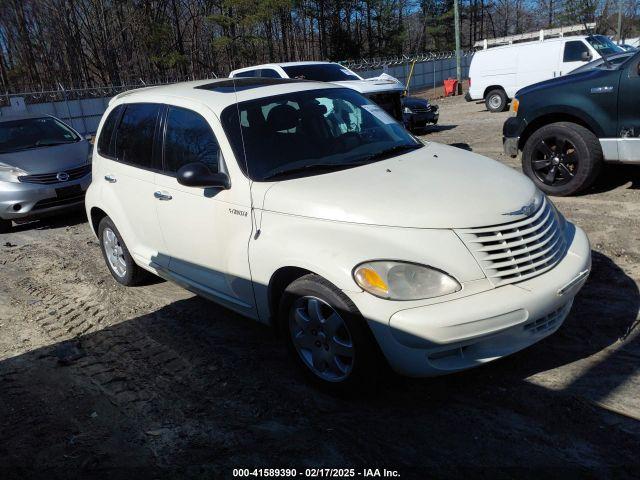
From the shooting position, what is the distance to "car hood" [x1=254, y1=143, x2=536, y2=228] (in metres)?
2.96

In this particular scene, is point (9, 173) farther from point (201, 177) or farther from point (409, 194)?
point (409, 194)

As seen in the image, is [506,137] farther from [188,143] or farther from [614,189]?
[188,143]

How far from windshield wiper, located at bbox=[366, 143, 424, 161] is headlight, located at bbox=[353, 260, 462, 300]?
1.18 m

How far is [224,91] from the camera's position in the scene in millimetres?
4059

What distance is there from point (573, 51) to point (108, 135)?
50.0 feet

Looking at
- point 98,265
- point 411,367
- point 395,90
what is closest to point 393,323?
point 411,367

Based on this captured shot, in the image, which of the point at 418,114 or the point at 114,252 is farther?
the point at 418,114

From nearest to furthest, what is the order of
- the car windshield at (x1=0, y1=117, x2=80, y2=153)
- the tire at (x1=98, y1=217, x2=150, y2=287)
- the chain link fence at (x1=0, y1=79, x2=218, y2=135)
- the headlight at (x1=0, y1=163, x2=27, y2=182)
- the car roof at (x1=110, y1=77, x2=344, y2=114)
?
the car roof at (x1=110, y1=77, x2=344, y2=114) → the tire at (x1=98, y1=217, x2=150, y2=287) → the headlight at (x1=0, y1=163, x2=27, y2=182) → the car windshield at (x1=0, y1=117, x2=80, y2=153) → the chain link fence at (x1=0, y1=79, x2=218, y2=135)

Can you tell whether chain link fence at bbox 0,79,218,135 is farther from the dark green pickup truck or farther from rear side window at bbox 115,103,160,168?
rear side window at bbox 115,103,160,168

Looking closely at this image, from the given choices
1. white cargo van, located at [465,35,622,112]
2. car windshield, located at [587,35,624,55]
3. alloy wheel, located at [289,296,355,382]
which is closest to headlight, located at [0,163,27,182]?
alloy wheel, located at [289,296,355,382]

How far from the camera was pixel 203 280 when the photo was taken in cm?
398

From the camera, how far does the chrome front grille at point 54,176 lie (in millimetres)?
7793

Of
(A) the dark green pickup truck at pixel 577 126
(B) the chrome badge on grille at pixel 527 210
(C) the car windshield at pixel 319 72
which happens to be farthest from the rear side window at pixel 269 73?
(B) the chrome badge on grille at pixel 527 210

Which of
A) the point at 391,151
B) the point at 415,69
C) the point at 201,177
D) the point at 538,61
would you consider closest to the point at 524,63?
the point at 538,61
